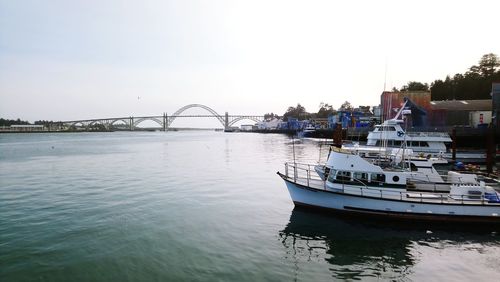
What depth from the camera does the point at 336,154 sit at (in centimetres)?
2103

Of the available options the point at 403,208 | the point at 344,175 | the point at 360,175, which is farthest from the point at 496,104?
the point at 344,175

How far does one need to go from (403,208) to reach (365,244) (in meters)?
4.46

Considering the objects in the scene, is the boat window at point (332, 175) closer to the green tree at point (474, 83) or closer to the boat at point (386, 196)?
the boat at point (386, 196)

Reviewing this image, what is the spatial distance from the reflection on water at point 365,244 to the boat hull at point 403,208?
0.71m

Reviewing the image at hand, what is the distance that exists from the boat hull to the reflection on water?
0.71 metres

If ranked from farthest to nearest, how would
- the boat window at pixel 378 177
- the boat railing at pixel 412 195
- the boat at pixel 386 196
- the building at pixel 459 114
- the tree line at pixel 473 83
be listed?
the tree line at pixel 473 83 → the building at pixel 459 114 → the boat window at pixel 378 177 → the boat railing at pixel 412 195 → the boat at pixel 386 196

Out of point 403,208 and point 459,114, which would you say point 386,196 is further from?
point 459,114

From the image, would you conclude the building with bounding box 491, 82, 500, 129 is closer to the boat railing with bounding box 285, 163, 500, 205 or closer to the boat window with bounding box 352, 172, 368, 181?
the boat railing with bounding box 285, 163, 500, 205

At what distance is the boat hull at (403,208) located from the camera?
18812mm

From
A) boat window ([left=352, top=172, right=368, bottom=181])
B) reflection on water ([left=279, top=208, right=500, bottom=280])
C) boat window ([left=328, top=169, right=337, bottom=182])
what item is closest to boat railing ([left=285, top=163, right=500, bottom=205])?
boat window ([left=352, top=172, right=368, bottom=181])

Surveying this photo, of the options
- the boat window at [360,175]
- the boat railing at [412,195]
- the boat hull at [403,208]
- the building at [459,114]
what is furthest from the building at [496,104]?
the boat window at [360,175]

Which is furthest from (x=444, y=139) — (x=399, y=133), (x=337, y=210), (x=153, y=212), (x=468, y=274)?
(x=153, y=212)

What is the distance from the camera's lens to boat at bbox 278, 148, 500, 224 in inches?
747

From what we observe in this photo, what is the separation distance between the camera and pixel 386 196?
20000mm
